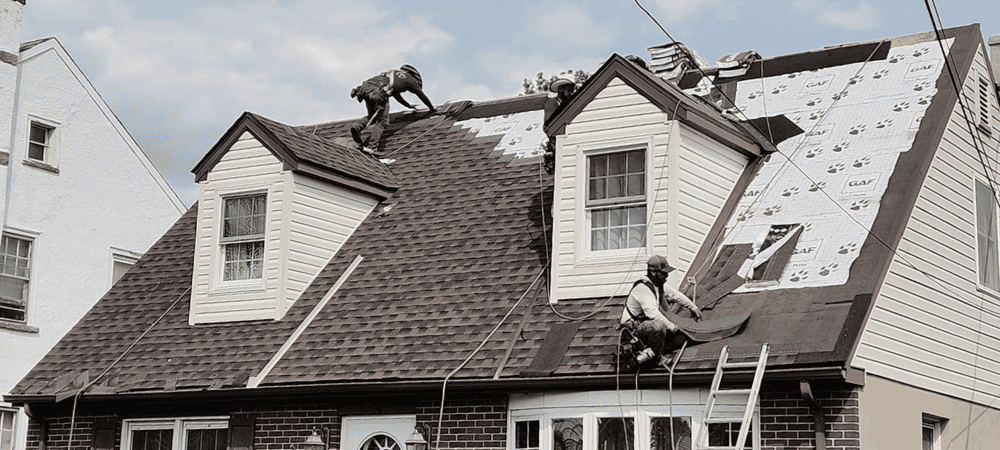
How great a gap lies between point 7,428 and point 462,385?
9.95 meters

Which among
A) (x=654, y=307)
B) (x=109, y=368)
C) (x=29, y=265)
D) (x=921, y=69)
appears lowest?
(x=109, y=368)

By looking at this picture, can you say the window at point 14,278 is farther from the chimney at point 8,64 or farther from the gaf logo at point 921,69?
the gaf logo at point 921,69

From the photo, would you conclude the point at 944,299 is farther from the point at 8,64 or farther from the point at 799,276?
the point at 8,64

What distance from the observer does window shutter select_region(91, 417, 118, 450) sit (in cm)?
1537

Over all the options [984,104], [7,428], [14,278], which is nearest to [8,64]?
[14,278]

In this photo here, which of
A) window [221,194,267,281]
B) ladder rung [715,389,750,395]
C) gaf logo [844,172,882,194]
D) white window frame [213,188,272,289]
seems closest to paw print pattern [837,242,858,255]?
gaf logo [844,172,882,194]

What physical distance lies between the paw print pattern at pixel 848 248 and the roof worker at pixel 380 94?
323 inches

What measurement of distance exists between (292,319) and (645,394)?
5.19 metres

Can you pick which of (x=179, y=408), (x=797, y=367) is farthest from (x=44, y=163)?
(x=797, y=367)

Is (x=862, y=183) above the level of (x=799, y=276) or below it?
above

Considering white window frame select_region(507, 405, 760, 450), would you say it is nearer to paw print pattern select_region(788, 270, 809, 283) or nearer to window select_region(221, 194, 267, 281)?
paw print pattern select_region(788, 270, 809, 283)

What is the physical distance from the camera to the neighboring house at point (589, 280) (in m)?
12.0

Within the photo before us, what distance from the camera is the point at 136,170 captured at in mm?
22719

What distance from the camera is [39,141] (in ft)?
68.8
